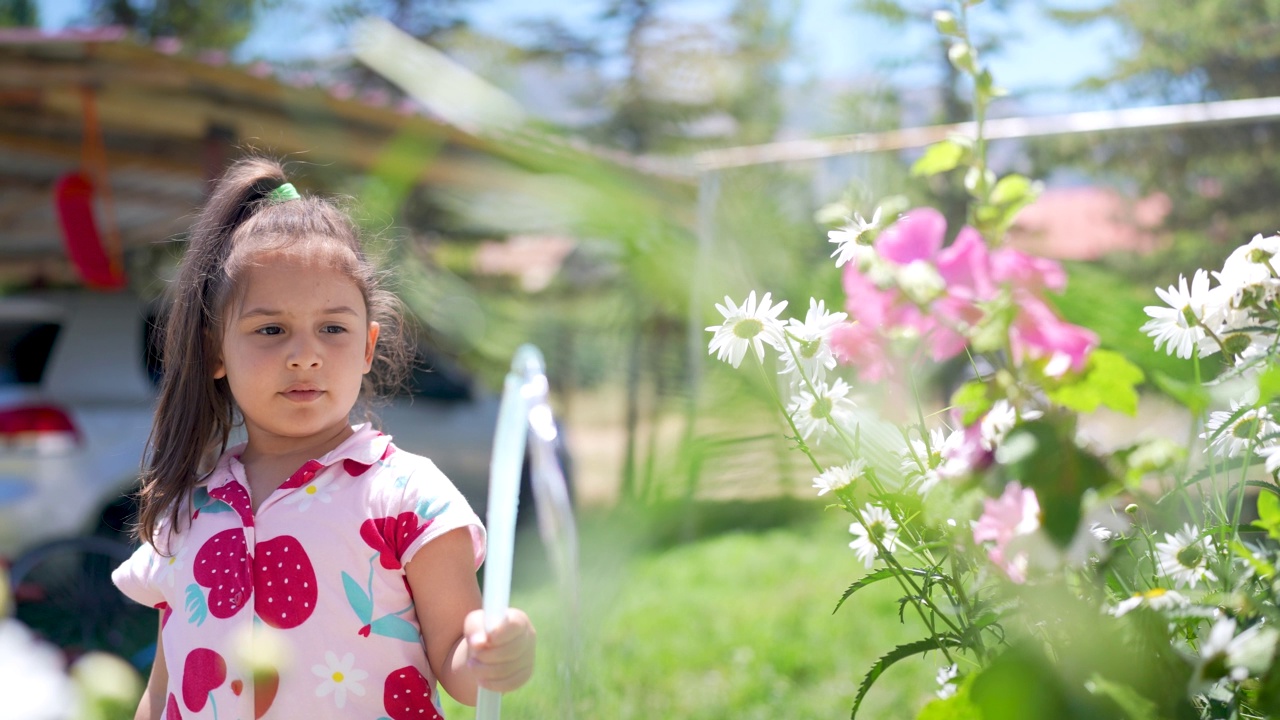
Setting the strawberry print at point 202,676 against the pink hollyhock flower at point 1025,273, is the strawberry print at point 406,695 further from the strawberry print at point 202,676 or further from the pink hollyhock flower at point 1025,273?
the pink hollyhock flower at point 1025,273

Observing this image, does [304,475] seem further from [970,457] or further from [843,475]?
[970,457]

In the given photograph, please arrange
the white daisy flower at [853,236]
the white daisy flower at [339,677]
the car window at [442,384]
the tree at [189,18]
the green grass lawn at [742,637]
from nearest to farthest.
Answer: the white daisy flower at [853,236]
the white daisy flower at [339,677]
the green grass lawn at [742,637]
the car window at [442,384]
the tree at [189,18]

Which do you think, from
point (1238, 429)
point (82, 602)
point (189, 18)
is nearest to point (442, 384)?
point (82, 602)

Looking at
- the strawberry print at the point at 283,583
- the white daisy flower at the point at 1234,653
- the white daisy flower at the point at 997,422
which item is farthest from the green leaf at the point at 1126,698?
the strawberry print at the point at 283,583

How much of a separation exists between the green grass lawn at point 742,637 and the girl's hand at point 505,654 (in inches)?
14.3

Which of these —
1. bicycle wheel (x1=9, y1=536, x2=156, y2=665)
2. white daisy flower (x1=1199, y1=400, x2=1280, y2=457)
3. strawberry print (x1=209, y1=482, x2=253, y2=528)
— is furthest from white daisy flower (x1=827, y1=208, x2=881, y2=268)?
bicycle wheel (x1=9, y1=536, x2=156, y2=665)

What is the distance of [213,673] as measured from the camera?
3.55ft

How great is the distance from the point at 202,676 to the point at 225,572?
0.10m

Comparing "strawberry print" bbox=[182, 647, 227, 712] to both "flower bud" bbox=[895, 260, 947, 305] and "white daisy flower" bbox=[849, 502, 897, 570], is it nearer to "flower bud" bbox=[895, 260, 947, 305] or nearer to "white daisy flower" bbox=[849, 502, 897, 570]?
"white daisy flower" bbox=[849, 502, 897, 570]

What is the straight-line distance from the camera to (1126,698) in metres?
0.51

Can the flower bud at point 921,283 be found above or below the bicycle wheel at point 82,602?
above

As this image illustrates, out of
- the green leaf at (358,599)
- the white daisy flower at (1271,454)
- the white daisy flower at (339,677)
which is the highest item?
the white daisy flower at (1271,454)

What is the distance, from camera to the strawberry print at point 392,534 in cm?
109

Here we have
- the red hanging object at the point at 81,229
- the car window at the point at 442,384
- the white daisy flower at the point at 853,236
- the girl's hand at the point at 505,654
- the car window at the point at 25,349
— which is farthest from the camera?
the car window at the point at 442,384
